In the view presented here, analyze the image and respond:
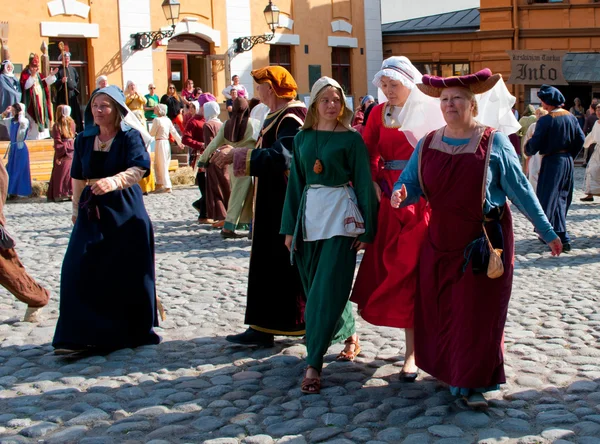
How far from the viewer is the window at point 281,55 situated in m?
27.1

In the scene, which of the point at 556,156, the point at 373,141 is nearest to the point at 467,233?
the point at 373,141

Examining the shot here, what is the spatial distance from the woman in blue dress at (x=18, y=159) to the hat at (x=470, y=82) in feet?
42.8

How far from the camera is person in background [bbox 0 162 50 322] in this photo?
21.7ft

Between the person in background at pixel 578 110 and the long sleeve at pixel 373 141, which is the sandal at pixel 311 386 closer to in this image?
the long sleeve at pixel 373 141

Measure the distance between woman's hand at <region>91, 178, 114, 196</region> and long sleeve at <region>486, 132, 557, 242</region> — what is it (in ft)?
8.06

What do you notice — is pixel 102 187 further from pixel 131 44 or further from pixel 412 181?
pixel 131 44

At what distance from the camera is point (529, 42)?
27.8 metres

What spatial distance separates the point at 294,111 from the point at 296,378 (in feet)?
5.62

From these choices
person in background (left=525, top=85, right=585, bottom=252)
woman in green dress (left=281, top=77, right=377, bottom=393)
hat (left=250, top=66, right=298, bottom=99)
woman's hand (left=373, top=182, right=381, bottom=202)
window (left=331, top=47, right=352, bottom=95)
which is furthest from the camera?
window (left=331, top=47, right=352, bottom=95)

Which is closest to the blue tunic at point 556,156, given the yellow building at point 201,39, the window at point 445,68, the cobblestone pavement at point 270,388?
the cobblestone pavement at point 270,388

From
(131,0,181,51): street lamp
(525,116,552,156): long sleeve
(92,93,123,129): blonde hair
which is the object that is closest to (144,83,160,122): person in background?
(131,0,181,51): street lamp

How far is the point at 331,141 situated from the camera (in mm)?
5258

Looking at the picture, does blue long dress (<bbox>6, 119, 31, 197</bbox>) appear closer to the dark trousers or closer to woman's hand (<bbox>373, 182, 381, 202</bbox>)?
the dark trousers

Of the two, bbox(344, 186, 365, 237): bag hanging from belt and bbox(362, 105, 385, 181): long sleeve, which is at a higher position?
bbox(362, 105, 385, 181): long sleeve
